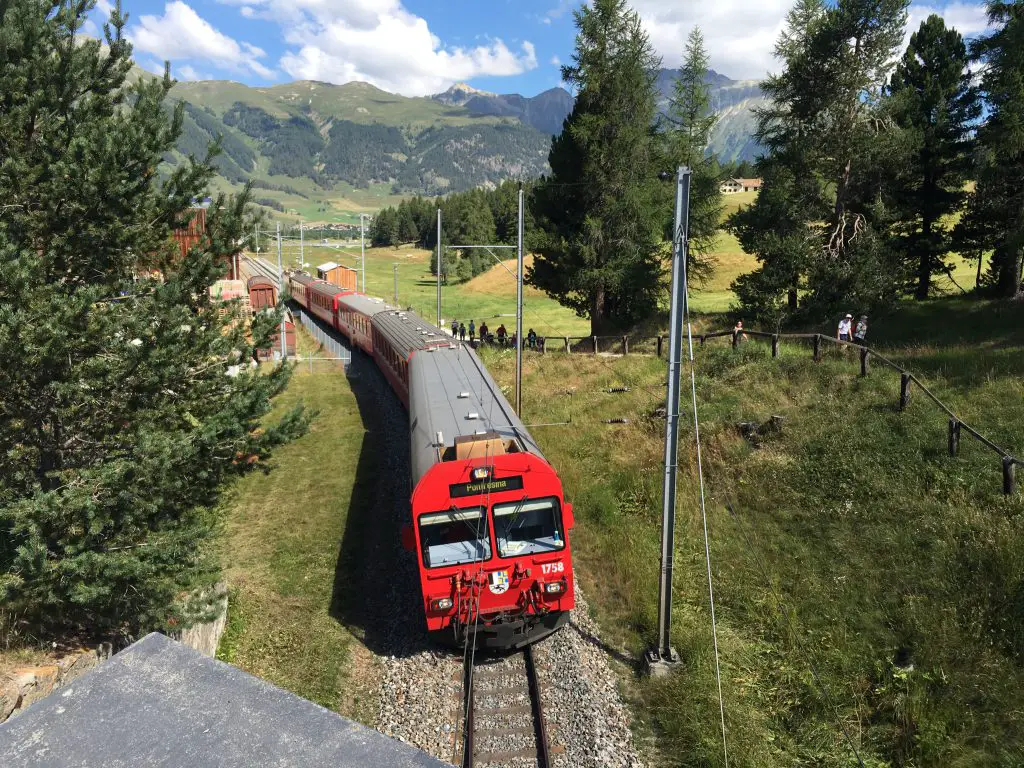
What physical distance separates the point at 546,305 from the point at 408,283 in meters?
32.9

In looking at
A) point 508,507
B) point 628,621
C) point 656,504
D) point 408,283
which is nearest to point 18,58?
point 508,507

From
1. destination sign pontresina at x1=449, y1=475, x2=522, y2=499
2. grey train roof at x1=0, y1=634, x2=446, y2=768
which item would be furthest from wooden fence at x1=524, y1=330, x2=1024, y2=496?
grey train roof at x1=0, y1=634, x2=446, y2=768

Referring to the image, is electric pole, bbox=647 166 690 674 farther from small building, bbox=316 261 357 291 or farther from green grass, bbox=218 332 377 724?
small building, bbox=316 261 357 291

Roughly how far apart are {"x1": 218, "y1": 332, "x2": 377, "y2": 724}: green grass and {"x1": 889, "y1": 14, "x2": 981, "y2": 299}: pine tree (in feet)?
81.1

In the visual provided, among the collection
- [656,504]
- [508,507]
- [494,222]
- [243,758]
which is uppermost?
[494,222]

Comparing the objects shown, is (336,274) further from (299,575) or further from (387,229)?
(387,229)

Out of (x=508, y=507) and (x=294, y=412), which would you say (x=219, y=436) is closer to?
(x=294, y=412)

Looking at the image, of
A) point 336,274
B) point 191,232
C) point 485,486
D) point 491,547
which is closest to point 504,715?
point 491,547

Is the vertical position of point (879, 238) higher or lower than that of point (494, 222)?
lower

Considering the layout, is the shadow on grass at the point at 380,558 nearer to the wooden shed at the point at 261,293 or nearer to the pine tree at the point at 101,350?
the pine tree at the point at 101,350

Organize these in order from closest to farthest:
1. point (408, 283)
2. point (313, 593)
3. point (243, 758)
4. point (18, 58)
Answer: point (243, 758)
point (18, 58)
point (313, 593)
point (408, 283)

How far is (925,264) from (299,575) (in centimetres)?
2968

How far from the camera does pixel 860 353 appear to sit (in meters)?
18.1

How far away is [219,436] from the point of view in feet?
32.8
